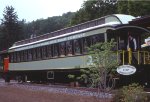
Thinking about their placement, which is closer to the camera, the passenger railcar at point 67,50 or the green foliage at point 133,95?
the green foliage at point 133,95

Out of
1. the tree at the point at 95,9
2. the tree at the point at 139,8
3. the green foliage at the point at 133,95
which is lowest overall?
the green foliage at the point at 133,95

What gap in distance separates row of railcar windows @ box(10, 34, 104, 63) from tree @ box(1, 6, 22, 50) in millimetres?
42471

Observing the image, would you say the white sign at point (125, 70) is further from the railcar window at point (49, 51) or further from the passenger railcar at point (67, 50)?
the railcar window at point (49, 51)

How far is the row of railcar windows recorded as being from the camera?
64.2ft

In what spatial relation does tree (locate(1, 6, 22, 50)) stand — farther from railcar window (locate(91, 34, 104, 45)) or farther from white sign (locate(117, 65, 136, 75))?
white sign (locate(117, 65, 136, 75))

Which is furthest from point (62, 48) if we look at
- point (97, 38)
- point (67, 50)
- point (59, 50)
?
point (97, 38)

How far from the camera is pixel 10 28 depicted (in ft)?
250

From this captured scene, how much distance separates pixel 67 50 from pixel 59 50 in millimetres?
1304

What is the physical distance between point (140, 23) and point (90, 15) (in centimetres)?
4375

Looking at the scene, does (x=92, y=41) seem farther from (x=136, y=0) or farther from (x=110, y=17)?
(x=136, y=0)

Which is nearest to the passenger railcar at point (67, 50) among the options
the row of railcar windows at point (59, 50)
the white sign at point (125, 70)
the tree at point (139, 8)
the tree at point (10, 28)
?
the row of railcar windows at point (59, 50)

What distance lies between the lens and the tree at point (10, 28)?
241ft

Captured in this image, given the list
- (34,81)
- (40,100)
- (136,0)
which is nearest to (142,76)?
(40,100)

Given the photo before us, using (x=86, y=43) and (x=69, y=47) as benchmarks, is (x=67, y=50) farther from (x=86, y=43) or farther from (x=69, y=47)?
(x=86, y=43)
